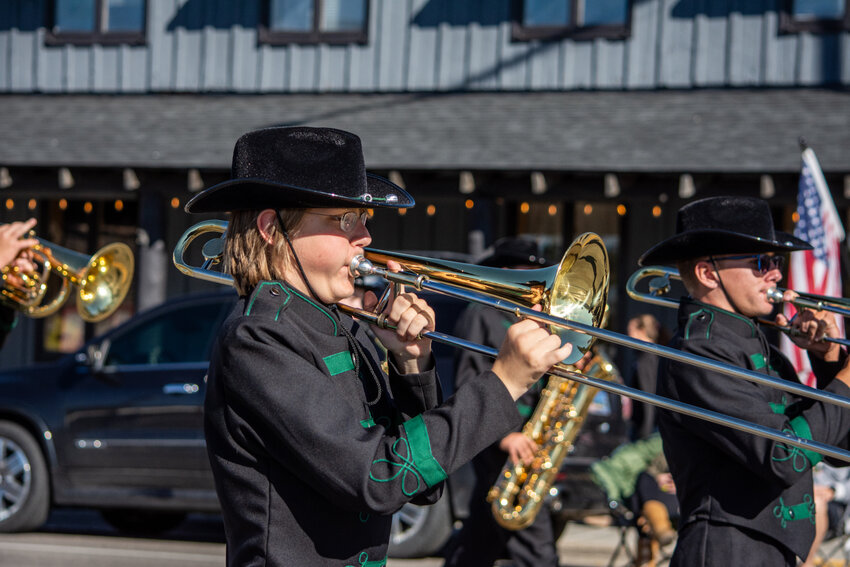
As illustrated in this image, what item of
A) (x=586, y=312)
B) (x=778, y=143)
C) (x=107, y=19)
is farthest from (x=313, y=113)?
(x=586, y=312)

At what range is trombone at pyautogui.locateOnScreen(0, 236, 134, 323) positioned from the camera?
5387 millimetres

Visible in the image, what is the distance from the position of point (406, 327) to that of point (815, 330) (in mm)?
1806

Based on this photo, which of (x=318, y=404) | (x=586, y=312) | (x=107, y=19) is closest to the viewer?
(x=318, y=404)

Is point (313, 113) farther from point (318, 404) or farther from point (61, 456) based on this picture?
point (318, 404)

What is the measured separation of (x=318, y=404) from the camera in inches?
100

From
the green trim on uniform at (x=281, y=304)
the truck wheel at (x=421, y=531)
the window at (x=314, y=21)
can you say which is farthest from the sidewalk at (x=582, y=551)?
the window at (x=314, y=21)

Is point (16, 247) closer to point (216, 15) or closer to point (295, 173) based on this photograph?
point (295, 173)

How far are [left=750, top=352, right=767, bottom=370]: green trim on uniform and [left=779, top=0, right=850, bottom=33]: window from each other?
27.7 feet

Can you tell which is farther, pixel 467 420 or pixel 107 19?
pixel 107 19

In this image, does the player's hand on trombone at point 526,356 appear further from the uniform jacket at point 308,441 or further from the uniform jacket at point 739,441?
the uniform jacket at point 739,441

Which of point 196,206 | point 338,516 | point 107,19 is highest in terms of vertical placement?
point 107,19

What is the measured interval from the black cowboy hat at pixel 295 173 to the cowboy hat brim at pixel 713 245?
4.68 feet

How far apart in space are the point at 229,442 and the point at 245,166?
0.63 m

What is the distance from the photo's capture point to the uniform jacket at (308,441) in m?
2.51
